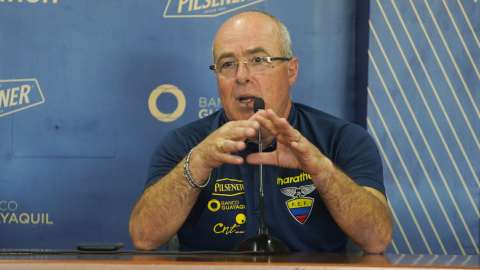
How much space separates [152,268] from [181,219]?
595 millimetres

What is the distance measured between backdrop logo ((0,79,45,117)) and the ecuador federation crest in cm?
122

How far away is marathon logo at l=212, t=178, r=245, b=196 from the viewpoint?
5.02 feet

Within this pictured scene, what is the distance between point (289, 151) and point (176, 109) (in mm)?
882

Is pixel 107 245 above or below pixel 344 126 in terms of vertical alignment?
below

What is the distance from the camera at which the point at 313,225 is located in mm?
1492

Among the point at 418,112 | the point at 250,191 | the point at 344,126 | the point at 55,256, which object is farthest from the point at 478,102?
the point at 55,256

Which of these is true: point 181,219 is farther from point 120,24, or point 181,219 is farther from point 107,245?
point 120,24

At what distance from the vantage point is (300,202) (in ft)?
4.93

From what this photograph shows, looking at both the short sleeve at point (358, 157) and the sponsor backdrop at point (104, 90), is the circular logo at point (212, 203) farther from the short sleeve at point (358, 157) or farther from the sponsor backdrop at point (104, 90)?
the sponsor backdrop at point (104, 90)

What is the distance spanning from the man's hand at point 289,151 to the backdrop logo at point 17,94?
1236mm

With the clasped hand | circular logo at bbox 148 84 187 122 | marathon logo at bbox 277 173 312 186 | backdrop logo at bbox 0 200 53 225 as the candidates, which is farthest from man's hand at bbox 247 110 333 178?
backdrop logo at bbox 0 200 53 225

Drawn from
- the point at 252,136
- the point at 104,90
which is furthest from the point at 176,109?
the point at 252,136

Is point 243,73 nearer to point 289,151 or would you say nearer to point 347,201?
point 289,151

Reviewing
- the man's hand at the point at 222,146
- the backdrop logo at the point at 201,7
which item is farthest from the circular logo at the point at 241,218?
the backdrop logo at the point at 201,7
